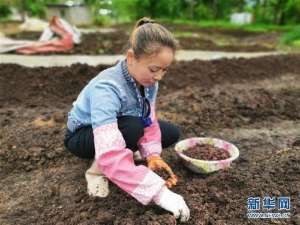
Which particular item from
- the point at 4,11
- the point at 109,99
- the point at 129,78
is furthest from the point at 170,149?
the point at 4,11

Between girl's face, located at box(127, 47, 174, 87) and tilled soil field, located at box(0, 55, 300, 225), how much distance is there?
0.72 metres

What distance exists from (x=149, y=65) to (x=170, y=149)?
51.2 inches

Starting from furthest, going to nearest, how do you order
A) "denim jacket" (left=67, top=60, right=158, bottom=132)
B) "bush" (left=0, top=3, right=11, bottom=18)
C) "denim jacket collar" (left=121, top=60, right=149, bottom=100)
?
1. "bush" (left=0, top=3, right=11, bottom=18)
2. "denim jacket collar" (left=121, top=60, right=149, bottom=100)
3. "denim jacket" (left=67, top=60, right=158, bottom=132)

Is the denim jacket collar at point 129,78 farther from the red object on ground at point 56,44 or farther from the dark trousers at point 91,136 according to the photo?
the red object on ground at point 56,44

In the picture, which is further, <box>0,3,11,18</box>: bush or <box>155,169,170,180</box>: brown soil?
<box>0,3,11,18</box>: bush

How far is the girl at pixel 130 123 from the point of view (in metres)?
2.10

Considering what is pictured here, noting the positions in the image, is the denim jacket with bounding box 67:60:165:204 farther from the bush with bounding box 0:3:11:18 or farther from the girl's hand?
the bush with bounding box 0:3:11:18

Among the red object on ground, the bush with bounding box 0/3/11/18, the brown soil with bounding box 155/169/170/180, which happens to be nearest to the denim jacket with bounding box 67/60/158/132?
the brown soil with bounding box 155/169/170/180

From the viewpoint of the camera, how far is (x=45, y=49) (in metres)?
8.34

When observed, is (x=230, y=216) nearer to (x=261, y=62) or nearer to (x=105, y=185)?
(x=105, y=185)

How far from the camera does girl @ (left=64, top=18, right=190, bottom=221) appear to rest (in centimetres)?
210

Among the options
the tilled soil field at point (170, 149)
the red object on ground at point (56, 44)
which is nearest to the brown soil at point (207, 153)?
the tilled soil field at point (170, 149)

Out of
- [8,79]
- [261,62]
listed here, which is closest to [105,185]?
[8,79]

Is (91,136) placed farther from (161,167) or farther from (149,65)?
(149,65)
